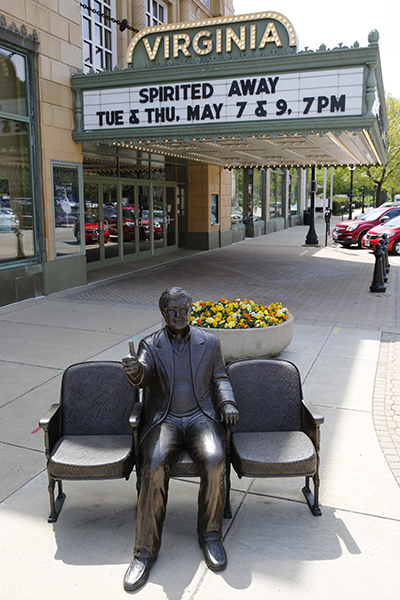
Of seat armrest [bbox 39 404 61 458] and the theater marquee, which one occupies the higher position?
the theater marquee

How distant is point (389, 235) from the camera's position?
818 inches

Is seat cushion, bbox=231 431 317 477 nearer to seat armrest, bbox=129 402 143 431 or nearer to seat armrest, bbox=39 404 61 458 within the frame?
seat armrest, bbox=129 402 143 431

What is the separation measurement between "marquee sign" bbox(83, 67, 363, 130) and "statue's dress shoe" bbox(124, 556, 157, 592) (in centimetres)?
932

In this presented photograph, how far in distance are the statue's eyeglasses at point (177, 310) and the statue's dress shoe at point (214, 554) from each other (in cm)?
145

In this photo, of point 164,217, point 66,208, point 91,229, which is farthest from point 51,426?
point 164,217

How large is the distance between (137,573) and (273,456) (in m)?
1.13

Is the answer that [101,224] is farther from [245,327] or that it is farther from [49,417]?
[49,417]

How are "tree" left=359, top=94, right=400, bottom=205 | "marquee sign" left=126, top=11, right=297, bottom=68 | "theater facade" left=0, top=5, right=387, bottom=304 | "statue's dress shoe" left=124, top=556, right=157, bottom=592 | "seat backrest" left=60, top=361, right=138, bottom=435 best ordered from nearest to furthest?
"statue's dress shoe" left=124, top=556, right=157, bottom=592, "seat backrest" left=60, top=361, right=138, bottom=435, "theater facade" left=0, top=5, right=387, bottom=304, "marquee sign" left=126, top=11, right=297, bottom=68, "tree" left=359, top=94, right=400, bottom=205

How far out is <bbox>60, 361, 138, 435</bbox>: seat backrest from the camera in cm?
406

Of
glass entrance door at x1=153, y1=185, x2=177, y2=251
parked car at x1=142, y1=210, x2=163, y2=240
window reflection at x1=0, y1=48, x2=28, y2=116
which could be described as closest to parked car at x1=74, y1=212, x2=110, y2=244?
parked car at x1=142, y1=210, x2=163, y2=240

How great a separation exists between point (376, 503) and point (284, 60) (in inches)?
356

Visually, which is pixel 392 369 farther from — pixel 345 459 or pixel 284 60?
pixel 284 60

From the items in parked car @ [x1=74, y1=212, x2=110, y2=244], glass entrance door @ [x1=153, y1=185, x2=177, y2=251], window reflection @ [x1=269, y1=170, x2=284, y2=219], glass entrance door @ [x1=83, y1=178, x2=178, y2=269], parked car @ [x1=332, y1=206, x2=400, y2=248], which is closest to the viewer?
parked car @ [x1=74, y1=212, x2=110, y2=244]

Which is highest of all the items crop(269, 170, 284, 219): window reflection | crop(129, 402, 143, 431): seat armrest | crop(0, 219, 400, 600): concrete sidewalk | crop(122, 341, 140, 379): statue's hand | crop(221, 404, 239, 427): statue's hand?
crop(269, 170, 284, 219): window reflection
